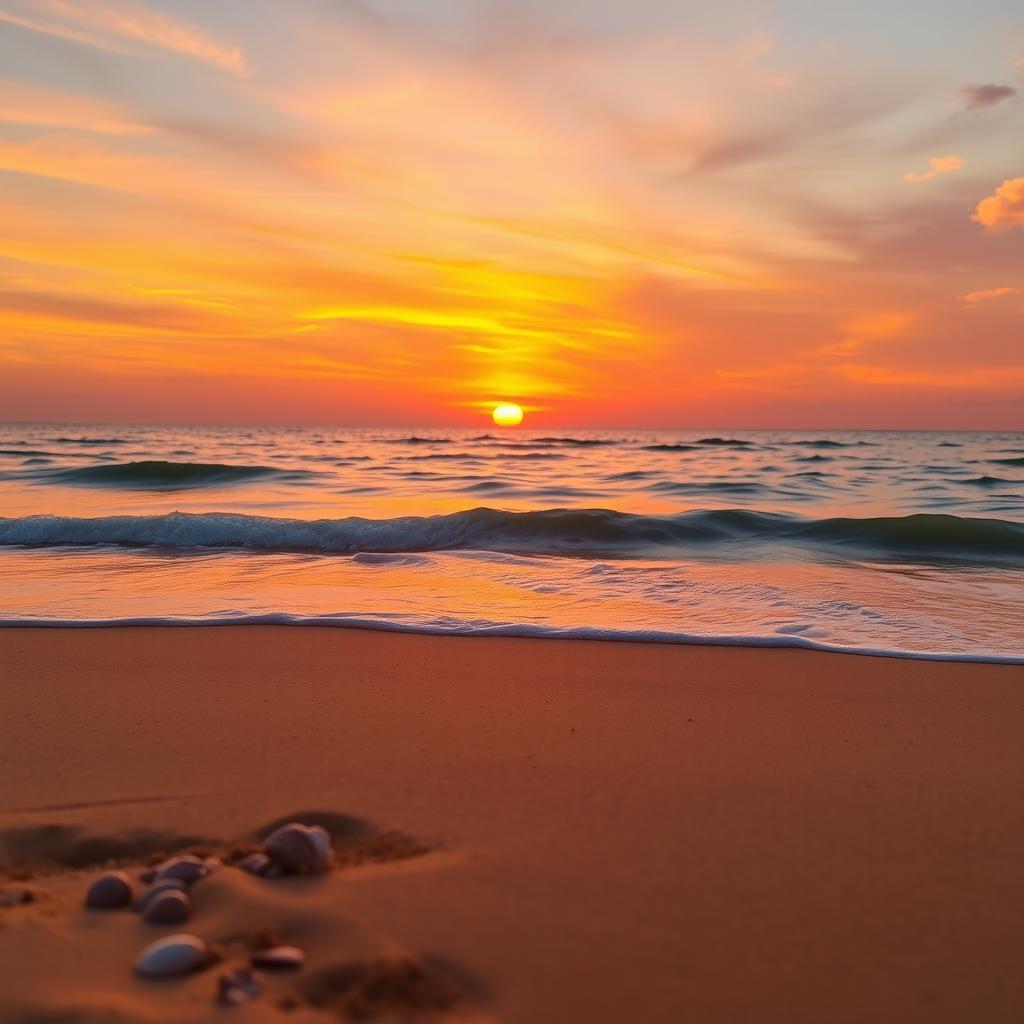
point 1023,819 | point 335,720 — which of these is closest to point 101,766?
point 335,720

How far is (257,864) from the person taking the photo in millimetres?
2139

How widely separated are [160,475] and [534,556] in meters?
12.2

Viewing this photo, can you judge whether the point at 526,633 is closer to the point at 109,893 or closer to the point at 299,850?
the point at 299,850

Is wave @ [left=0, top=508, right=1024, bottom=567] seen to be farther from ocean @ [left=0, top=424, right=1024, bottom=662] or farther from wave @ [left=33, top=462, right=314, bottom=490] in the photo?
wave @ [left=33, top=462, right=314, bottom=490]

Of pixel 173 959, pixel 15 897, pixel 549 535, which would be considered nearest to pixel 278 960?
pixel 173 959

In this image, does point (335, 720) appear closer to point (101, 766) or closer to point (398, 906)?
point (101, 766)

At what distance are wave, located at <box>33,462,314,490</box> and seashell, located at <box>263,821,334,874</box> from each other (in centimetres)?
1535

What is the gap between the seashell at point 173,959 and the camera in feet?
5.69

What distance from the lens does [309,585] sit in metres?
6.21

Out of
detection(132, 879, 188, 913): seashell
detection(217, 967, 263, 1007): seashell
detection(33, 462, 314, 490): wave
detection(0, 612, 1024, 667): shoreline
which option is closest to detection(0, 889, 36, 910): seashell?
detection(132, 879, 188, 913): seashell

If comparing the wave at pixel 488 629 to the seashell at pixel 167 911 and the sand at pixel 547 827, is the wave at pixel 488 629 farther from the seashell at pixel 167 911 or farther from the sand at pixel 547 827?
the seashell at pixel 167 911

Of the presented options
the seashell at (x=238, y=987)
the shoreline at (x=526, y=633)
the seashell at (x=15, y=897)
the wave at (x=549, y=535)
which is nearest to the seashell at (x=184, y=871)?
the seashell at (x=15, y=897)

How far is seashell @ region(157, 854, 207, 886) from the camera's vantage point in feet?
6.80

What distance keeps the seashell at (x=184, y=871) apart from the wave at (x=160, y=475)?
15352mm
